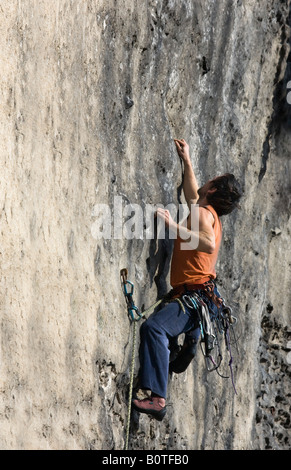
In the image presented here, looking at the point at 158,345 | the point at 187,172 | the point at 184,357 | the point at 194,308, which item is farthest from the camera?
the point at 187,172

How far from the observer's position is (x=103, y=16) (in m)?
4.06

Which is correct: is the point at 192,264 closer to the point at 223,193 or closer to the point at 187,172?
the point at 223,193

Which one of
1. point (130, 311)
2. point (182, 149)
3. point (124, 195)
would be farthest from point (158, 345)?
point (182, 149)

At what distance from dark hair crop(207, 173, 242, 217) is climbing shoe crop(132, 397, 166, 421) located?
3.21ft

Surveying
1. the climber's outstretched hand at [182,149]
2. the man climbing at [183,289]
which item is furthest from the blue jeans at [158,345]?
the climber's outstretched hand at [182,149]

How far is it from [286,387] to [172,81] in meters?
2.32

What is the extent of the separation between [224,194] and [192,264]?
1.23 ft

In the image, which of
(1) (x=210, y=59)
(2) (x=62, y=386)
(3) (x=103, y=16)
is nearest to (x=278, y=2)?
(1) (x=210, y=59)

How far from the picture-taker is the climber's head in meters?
4.28

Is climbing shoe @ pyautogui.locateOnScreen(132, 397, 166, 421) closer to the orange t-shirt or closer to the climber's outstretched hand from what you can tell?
the orange t-shirt

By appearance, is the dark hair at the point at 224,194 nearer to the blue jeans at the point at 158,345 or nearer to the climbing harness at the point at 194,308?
the climbing harness at the point at 194,308

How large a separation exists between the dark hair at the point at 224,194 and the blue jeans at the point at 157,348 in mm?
564

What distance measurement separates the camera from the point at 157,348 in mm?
4094

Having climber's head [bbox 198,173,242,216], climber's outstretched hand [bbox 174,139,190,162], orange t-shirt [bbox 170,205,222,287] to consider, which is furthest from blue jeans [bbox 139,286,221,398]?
climber's outstretched hand [bbox 174,139,190,162]
